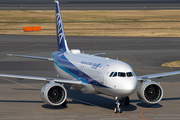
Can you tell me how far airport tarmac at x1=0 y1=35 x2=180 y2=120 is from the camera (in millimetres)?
28344

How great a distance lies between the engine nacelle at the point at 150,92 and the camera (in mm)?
29094

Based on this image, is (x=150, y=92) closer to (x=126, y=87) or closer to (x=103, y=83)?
(x=126, y=87)

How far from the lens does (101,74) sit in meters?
28.5

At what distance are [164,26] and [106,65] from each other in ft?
283

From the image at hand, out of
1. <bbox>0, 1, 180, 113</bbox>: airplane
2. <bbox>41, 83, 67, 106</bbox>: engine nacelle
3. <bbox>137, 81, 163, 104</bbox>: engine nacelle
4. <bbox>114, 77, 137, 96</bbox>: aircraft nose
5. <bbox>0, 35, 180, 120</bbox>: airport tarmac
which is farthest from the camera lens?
<bbox>137, 81, 163, 104</bbox>: engine nacelle

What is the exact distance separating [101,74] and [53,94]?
463 centimetres

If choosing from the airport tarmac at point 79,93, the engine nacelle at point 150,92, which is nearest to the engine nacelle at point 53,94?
the airport tarmac at point 79,93

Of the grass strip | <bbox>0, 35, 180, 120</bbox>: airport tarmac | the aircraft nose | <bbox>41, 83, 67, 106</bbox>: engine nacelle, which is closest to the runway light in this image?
the grass strip

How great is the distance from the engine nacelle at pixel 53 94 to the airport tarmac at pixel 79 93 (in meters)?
0.99

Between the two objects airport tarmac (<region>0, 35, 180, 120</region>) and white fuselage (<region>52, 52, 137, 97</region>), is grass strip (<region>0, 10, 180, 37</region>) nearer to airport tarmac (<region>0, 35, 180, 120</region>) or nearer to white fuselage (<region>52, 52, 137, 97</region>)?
airport tarmac (<region>0, 35, 180, 120</region>)

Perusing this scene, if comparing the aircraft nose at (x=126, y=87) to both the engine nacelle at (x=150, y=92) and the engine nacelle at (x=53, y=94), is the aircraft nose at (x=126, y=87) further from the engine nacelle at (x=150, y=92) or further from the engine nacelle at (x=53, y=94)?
the engine nacelle at (x=53, y=94)

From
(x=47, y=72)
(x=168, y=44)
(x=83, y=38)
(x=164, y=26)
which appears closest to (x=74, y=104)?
(x=47, y=72)

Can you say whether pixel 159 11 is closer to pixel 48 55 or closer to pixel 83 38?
pixel 83 38

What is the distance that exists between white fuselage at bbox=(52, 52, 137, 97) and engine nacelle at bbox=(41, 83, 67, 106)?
105 inches
